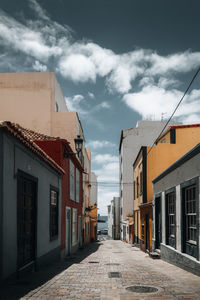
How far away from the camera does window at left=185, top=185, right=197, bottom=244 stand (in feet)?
36.1

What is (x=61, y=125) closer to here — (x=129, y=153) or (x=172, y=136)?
(x=172, y=136)

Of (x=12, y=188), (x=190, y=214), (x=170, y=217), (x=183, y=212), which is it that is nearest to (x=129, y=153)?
(x=170, y=217)

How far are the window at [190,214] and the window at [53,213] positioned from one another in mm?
5248

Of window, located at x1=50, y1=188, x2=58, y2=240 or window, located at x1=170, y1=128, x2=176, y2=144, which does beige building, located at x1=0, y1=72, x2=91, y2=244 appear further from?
window, located at x1=50, y1=188, x2=58, y2=240

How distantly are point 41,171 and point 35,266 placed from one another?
299 centimetres

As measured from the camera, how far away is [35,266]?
1064cm

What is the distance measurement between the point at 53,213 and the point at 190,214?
5.96m

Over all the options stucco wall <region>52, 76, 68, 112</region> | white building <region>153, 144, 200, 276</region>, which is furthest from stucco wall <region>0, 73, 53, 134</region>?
white building <region>153, 144, 200, 276</region>

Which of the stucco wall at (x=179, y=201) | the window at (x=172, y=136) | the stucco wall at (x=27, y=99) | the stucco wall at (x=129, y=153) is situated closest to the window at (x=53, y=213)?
the stucco wall at (x=179, y=201)

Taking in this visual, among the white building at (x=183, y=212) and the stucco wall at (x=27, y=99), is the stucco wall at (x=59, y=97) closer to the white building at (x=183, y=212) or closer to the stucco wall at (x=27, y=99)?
the stucco wall at (x=27, y=99)

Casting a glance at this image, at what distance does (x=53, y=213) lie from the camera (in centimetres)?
1468

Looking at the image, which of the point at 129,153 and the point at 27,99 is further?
the point at 129,153

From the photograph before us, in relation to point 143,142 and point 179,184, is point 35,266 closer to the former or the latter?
point 179,184

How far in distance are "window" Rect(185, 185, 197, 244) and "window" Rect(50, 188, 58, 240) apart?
5.25 m
